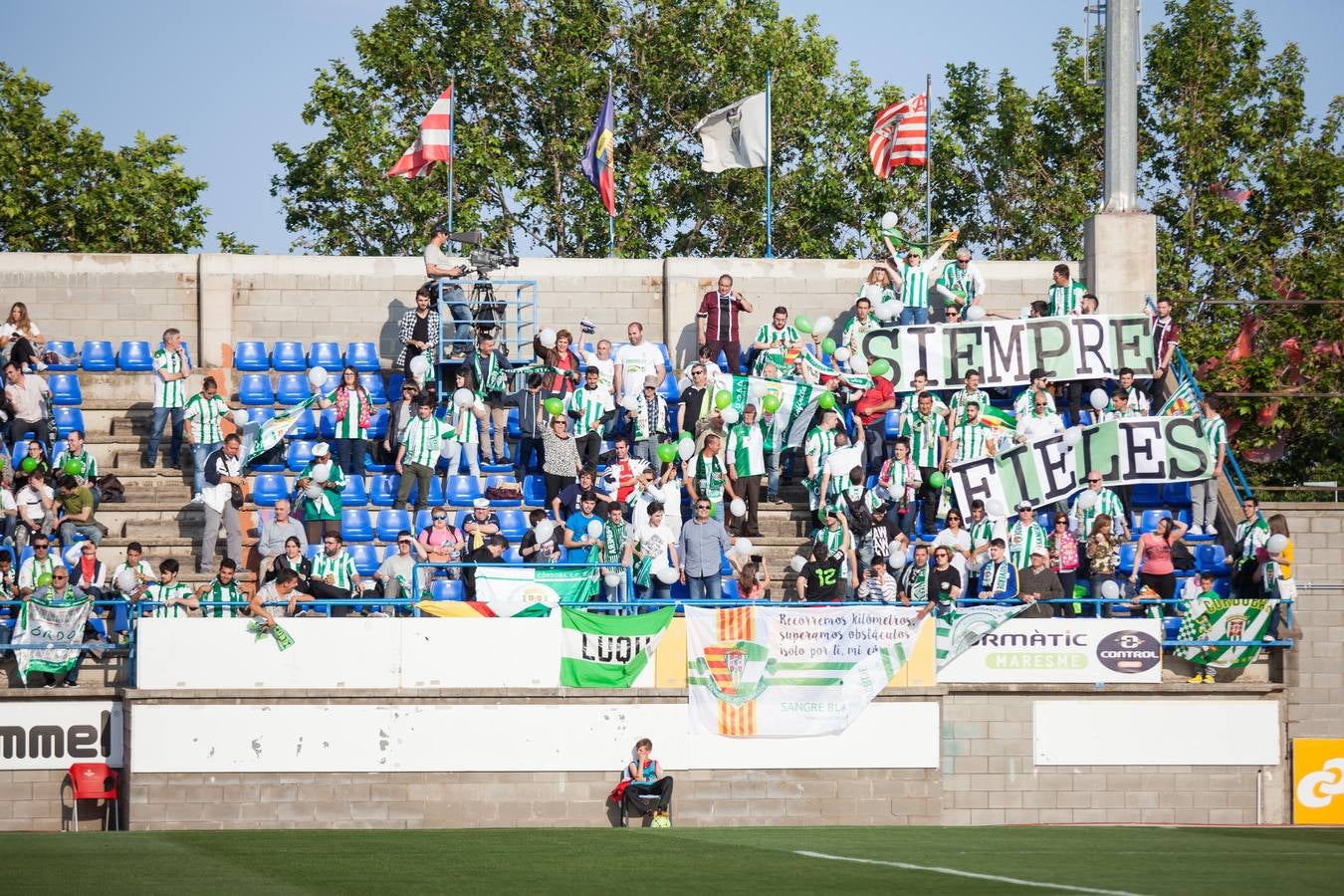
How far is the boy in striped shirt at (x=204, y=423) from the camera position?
2286cm

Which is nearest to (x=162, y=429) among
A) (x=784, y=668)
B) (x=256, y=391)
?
(x=256, y=391)

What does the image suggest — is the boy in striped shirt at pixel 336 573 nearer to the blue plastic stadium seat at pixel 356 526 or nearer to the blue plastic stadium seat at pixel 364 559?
the blue plastic stadium seat at pixel 364 559

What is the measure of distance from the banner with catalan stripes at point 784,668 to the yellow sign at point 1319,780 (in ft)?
18.3

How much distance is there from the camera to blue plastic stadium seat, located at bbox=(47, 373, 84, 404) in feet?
81.2

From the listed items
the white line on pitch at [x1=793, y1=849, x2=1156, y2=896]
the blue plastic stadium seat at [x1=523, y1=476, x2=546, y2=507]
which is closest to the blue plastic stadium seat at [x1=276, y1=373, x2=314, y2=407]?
the blue plastic stadium seat at [x1=523, y1=476, x2=546, y2=507]

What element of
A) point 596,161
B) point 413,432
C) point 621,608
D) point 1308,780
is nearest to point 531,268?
point 596,161

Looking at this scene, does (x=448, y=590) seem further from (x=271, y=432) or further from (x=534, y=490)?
(x=271, y=432)

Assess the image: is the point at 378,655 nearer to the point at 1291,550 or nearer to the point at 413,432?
the point at 413,432

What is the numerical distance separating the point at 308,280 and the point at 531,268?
328 cm

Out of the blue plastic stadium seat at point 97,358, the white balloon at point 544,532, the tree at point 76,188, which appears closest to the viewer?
the white balloon at point 544,532

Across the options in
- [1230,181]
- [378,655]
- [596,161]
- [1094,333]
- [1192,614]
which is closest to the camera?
[378,655]

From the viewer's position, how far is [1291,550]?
73.0 ft

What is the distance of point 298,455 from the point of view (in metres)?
23.7

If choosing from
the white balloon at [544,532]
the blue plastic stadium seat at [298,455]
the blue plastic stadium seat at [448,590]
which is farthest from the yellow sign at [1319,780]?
the blue plastic stadium seat at [298,455]
